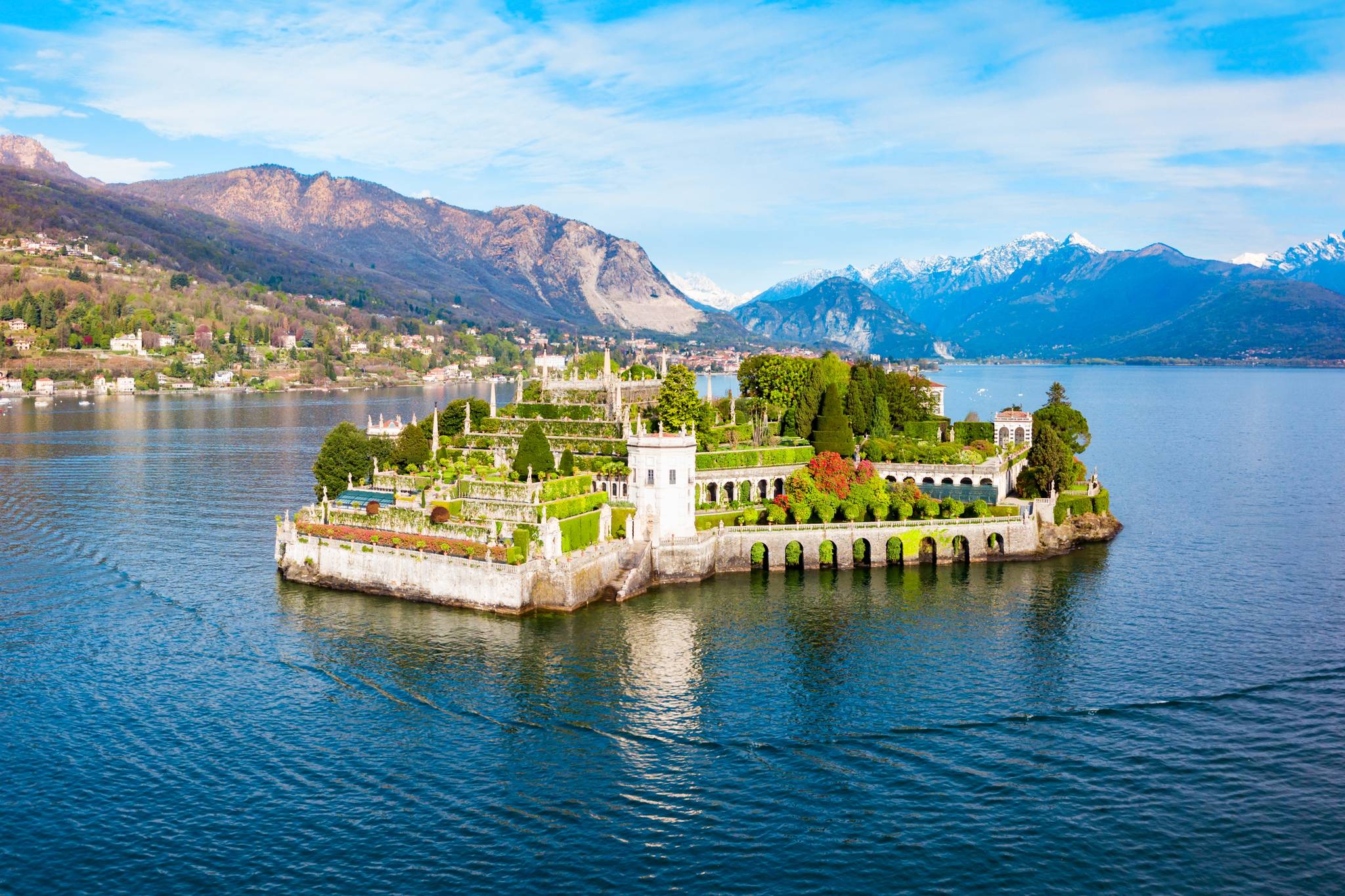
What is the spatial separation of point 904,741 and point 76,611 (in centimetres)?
4560

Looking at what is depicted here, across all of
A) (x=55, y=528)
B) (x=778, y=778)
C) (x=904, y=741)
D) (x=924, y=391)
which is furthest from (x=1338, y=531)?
(x=55, y=528)

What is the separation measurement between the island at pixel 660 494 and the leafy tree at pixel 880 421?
21cm

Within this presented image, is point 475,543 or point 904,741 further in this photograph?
point 475,543

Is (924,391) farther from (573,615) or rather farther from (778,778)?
(778,778)

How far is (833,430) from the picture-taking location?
8206 centimetres

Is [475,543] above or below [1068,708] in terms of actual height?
above

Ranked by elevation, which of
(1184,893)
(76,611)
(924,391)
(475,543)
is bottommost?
(1184,893)

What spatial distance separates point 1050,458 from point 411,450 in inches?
1991

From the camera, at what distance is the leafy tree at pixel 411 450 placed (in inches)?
3110

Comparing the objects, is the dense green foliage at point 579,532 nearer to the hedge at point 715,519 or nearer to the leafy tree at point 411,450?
the hedge at point 715,519

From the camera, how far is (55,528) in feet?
259

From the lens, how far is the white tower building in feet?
216

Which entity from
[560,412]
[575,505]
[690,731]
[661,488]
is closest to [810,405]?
[560,412]

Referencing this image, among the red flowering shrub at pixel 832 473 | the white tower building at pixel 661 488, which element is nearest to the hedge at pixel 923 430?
the red flowering shrub at pixel 832 473
